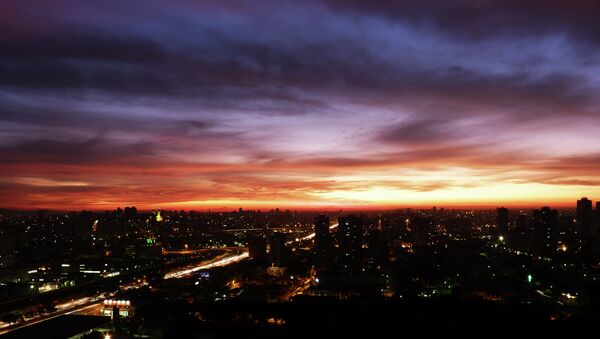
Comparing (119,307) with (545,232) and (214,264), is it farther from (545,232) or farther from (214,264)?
(545,232)

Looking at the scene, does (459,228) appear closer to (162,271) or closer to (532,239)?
(532,239)

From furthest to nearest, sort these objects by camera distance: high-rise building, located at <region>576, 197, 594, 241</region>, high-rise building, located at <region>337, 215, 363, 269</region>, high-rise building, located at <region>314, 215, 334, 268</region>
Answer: high-rise building, located at <region>576, 197, 594, 241</region> < high-rise building, located at <region>337, 215, 363, 269</region> < high-rise building, located at <region>314, 215, 334, 268</region>

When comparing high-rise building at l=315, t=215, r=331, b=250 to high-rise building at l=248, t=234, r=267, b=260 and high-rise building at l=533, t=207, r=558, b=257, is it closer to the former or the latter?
high-rise building at l=248, t=234, r=267, b=260

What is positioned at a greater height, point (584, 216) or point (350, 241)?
point (584, 216)

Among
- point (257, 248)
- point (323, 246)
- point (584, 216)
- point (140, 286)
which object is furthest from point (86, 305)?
point (584, 216)

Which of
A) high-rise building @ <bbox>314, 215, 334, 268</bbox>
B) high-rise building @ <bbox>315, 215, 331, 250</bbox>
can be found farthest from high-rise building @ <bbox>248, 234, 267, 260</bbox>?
high-rise building @ <bbox>315, 215, 331, 250</bbox>

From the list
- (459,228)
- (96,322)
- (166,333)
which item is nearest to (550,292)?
(166,333)
